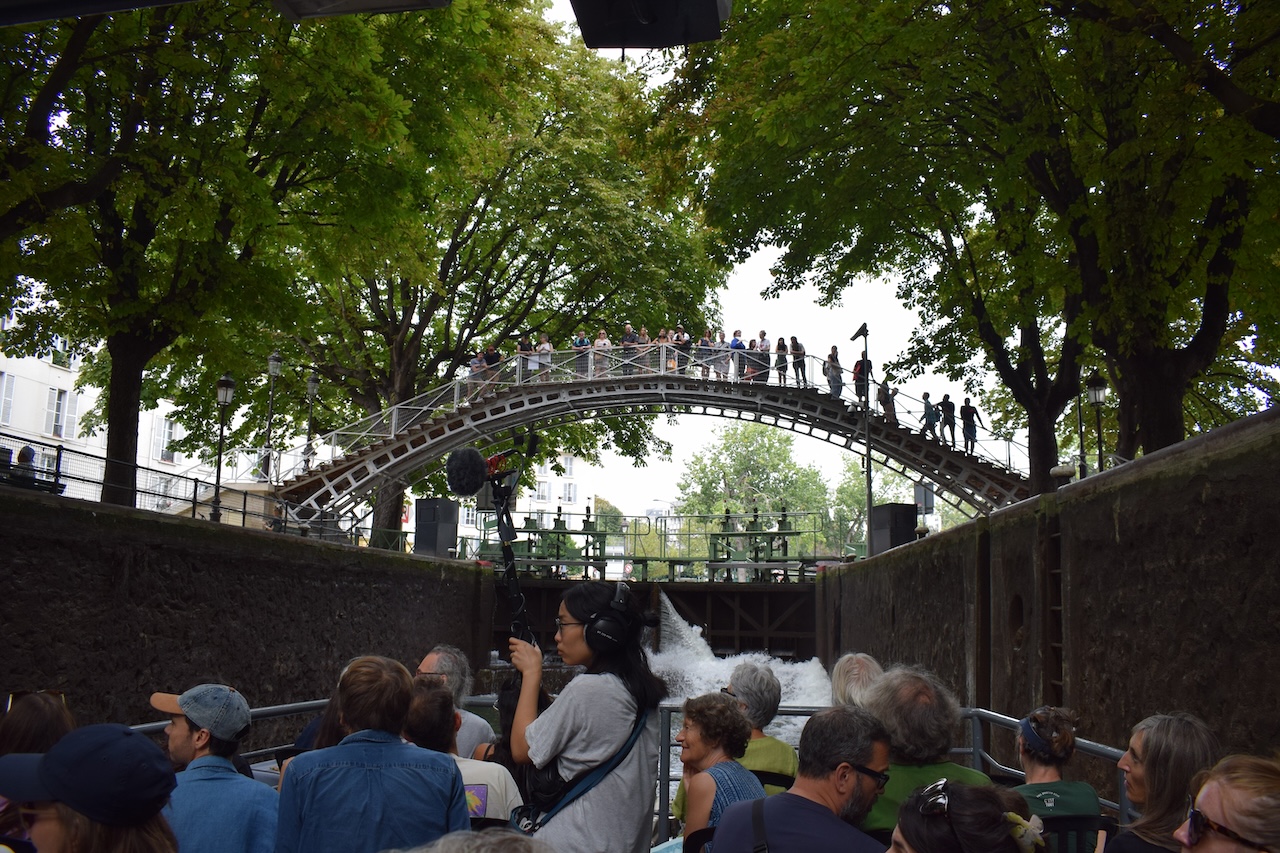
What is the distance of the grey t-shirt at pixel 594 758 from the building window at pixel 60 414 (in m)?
44.1

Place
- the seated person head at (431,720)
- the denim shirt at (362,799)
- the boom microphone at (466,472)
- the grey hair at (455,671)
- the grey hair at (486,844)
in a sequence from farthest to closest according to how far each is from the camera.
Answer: the grey hair at (455,671)
the boom microphone at (466,472)
the seated person head at (431,720)
the denim shirt at (362,799)
the grey hair at (486,844)

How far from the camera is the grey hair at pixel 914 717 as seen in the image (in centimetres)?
388

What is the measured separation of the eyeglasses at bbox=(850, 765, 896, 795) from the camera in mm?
3420

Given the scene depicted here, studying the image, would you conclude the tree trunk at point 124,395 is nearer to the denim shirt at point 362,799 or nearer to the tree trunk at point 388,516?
the tree trunk at point 388,516

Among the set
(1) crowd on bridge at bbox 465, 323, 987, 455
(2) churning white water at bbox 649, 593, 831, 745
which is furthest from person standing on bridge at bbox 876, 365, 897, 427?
(2) churning white water at bbox 649, 593, 831, 745

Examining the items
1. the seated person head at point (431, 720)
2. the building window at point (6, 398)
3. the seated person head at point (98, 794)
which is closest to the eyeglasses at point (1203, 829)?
the seated person head at point (98, 794)

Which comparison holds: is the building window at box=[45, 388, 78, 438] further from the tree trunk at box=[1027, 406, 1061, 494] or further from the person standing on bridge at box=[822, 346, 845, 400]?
the tree trunk at box=[1027, 406, 1061, 494]

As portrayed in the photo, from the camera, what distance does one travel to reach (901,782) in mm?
3795

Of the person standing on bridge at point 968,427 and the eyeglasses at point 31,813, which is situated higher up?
the person standing on bridge at point 968,427

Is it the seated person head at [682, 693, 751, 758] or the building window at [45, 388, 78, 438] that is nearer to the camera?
the seated person head at [682, 693, 751, 758]

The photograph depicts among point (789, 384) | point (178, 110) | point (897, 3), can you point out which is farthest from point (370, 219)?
point (789, 384)

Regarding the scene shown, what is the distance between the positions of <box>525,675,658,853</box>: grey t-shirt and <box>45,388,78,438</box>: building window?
44.1m

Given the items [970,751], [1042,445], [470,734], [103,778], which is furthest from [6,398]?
[103,778]

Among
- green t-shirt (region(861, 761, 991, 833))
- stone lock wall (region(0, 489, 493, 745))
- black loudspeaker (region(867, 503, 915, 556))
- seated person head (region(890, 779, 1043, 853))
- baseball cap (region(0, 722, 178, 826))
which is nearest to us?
seated person head (region(890, 779, 1043, 853))
